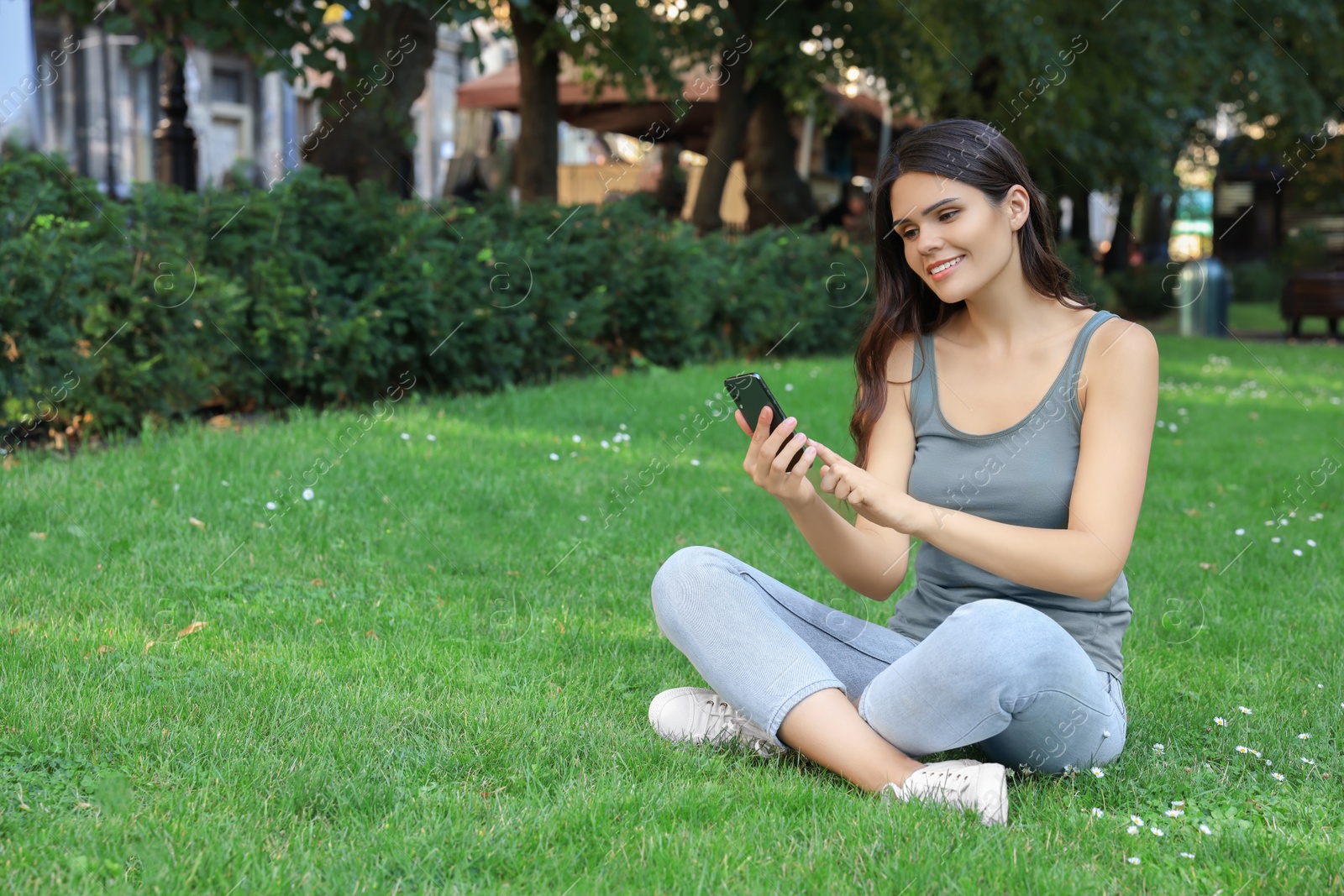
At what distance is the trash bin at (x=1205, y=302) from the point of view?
1881cm

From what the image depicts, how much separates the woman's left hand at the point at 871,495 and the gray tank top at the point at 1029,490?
1.20 feet

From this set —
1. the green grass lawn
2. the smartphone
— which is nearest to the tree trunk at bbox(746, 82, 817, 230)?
the green grass lawn

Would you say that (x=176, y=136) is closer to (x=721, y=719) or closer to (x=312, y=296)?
(x=312, y=296)

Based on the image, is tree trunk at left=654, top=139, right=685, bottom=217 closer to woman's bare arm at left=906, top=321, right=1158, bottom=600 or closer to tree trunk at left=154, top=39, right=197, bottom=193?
tree trunk at left=154, top=39, right=197, bottom=193

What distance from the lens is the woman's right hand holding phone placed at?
2551 mm

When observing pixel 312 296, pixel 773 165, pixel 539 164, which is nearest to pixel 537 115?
pixel 539 164

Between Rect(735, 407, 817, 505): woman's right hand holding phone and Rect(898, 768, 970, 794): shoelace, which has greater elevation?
Rect(735, 407, 817, 505): woman's right hand holding phone

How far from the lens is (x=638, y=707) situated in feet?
10.6

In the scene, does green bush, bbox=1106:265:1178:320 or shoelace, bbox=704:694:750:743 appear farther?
green bush, bbox=1106:265:1178:320

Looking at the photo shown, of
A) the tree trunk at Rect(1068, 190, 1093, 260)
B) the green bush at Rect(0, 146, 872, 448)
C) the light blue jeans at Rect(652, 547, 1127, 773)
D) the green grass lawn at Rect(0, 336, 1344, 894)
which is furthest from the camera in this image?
the tree trunk at Rect(1068, 190, 1093, 260)

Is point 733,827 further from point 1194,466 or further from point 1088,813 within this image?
point 1194,466

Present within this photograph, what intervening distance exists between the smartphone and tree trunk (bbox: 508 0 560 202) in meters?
10.1

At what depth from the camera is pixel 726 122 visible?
47.6 ft

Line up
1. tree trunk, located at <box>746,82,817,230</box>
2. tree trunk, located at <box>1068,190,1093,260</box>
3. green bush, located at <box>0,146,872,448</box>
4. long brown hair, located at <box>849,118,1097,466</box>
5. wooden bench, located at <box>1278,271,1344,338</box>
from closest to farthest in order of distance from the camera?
long brown hair, located at <box>849,118,1097,466</box>
green bush, located at <box>0,146,872,448</box>
tree trunk, located at <box>746,82,817,230</box>
wooden bench, located at <box>1278,271,1344,338</box>
tree trunk, located at <box>1068,190,1093,260</box>
